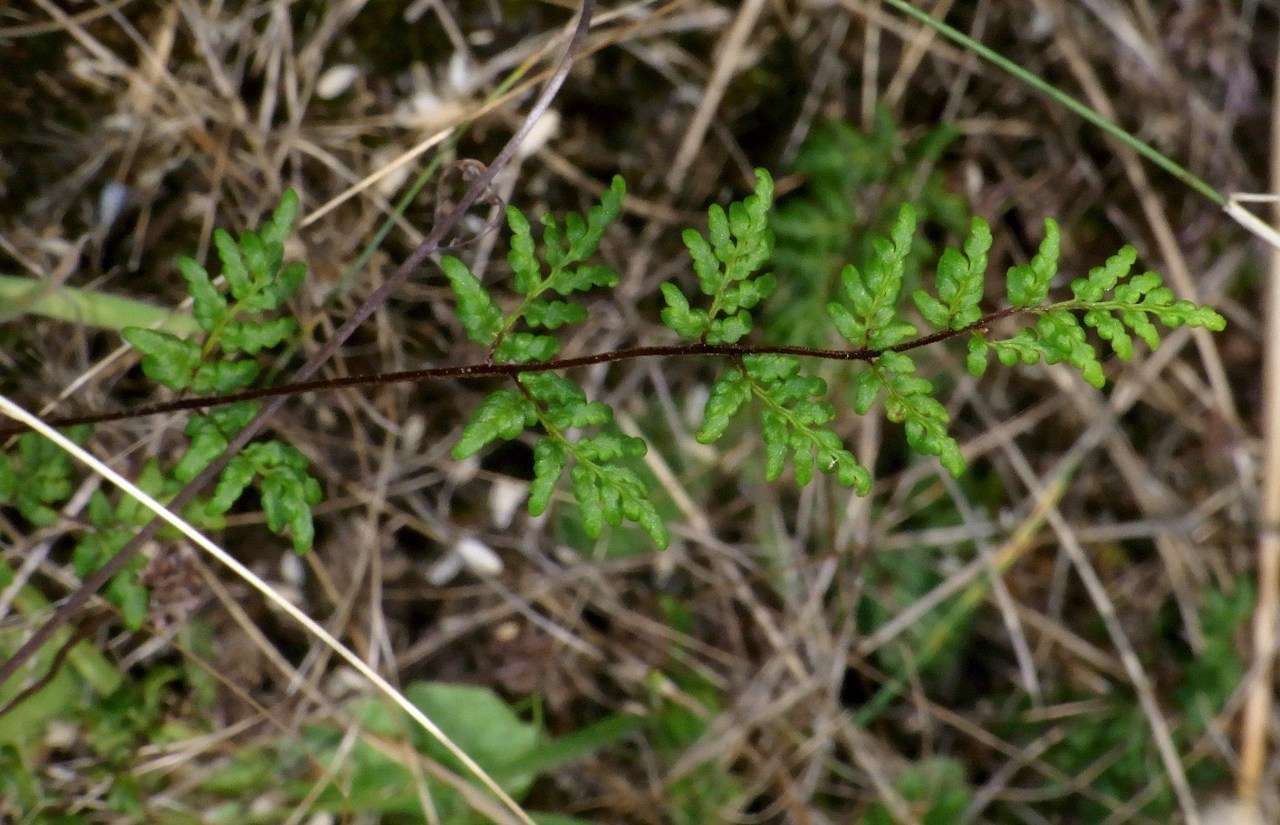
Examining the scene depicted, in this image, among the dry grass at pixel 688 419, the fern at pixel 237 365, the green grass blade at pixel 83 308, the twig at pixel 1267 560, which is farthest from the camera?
the twig at pixel 1267 560

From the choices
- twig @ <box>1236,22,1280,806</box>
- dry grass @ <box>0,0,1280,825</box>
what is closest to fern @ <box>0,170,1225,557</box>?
dry grass @ <box>0,0,1280,825</box>

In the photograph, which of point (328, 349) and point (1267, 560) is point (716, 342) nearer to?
point (328, 349)

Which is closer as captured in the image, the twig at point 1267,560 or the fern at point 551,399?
the fern at point 551,399

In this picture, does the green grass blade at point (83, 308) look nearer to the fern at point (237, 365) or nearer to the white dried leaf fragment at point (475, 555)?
the fern at point (237, 365)

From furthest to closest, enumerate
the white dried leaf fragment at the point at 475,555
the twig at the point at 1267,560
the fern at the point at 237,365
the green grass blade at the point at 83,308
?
1. the twig at the point at 1267,560
2. the white dried leaf fragment at the point at 475,555
3. the green grass blade at the point at 83,308
4. the fern at the point at 237,365

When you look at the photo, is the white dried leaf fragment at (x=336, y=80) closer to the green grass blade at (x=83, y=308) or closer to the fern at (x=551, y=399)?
the green grass blade at (x=83, y=308)

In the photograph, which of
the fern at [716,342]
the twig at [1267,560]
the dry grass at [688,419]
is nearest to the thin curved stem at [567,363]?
the fern at [716,342]

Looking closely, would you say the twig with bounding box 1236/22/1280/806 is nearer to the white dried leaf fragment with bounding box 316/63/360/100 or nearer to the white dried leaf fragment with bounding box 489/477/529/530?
the white dried leaf fragment with bounding box 489/477/529/530

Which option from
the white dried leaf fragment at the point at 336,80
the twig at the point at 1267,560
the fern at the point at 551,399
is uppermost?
the white dried leaf fragment at the point at 336,80

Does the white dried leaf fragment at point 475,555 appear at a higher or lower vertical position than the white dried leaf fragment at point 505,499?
lower

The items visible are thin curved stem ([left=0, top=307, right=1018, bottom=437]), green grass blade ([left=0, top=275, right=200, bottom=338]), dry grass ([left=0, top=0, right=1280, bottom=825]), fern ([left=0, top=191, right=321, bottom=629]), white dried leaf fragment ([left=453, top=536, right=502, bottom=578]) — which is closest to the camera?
thin curved stem ([left=0, top=307, right=1018, bottom=437])
